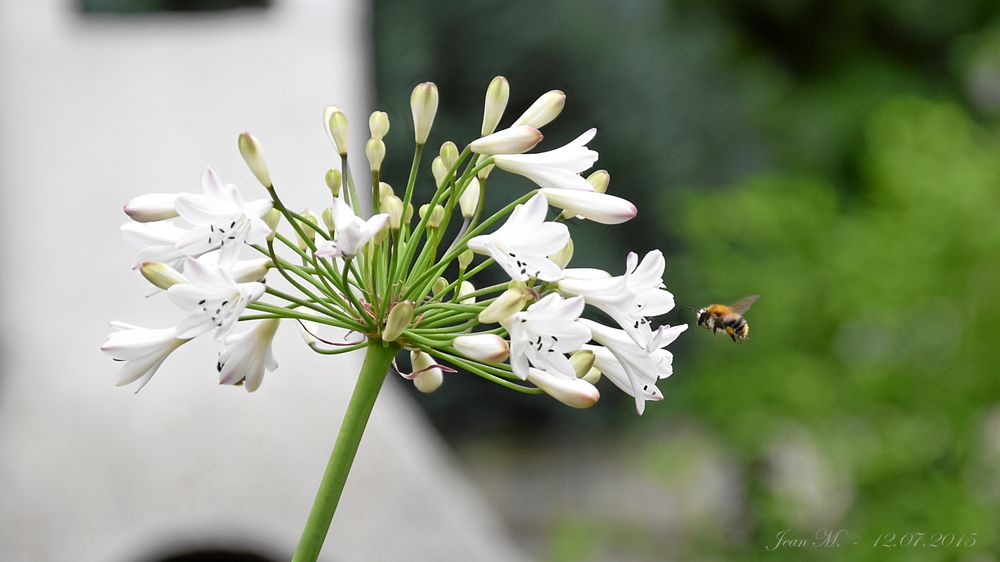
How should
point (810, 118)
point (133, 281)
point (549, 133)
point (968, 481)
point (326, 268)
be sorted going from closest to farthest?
point (326, 268) < point (968, 481) < point (133, 281) < point (549, 133) < point (810, 118)

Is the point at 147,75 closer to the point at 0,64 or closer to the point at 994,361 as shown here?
the point at 0,64

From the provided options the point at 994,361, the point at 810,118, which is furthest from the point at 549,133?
the point at 994,361

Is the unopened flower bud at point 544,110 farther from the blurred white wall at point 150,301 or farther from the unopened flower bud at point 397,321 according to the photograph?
the blurred white wall at point 150,301

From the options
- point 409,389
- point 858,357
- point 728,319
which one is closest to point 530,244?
point 728,319

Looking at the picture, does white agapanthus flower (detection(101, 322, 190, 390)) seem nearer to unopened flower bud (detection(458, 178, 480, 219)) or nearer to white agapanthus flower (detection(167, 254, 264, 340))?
white agapanthus flower (detection(167, 254, 264, 340))

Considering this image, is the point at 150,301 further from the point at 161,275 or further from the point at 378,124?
the point at 161,275

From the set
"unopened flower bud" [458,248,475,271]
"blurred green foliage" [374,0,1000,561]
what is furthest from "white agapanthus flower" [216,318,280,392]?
"blurred green foliage" [374,0,1000,561]
